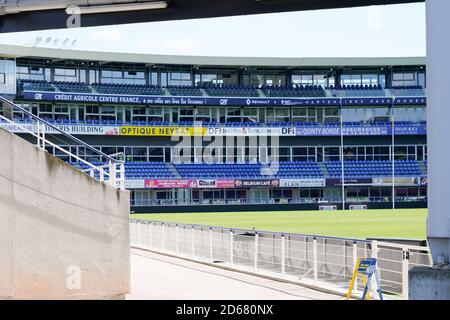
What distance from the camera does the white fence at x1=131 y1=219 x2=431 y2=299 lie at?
44.5 feet

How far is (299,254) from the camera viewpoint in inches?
670

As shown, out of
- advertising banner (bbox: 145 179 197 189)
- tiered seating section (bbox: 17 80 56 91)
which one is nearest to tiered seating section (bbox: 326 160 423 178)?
advertising banner (bbox: 145 179 197 189)

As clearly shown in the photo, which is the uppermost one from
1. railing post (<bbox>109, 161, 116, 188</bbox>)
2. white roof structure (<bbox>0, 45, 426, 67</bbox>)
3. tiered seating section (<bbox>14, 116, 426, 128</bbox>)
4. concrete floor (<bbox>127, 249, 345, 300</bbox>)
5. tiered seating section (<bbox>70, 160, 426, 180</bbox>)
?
white roof structure (<bbox>0, 45, 426, 67</bbox>)

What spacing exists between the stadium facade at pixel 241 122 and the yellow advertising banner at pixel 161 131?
0.30 ft

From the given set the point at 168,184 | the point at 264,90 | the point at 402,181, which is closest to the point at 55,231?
the point at 168,184

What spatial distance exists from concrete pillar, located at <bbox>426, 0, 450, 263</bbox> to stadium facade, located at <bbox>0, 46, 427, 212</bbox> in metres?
56.3

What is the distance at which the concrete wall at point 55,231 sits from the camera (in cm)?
1169

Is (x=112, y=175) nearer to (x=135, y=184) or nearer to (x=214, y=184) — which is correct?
(x=135, y=184)

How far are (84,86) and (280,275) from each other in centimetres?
5346

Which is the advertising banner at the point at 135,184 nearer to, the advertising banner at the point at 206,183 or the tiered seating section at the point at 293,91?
the advertising banner at the point at 206,183

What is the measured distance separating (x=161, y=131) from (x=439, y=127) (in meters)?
61.1

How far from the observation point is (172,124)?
226 feet

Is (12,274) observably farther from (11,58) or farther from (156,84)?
(156,84)

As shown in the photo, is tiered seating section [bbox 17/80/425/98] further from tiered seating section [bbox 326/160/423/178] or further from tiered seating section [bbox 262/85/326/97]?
tiered seating section [bbox 326/160/423/178]
